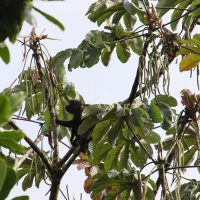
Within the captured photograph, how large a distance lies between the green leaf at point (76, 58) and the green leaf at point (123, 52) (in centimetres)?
85

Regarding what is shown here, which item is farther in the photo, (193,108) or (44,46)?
(44,46)

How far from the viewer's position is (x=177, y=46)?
2.59m

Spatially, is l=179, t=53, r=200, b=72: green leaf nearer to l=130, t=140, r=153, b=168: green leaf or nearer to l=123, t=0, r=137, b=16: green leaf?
l=123, t=0, r=137, b=16: green leaf

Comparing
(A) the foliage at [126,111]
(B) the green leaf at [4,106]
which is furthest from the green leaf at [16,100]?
(A) the foliage at [126,111]

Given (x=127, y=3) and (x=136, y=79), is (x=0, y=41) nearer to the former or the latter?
(x=136, y=79)

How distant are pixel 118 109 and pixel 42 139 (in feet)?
3.71

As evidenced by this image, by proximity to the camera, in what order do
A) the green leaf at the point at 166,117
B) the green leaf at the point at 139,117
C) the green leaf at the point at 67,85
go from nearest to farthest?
the green leaf at the point at 139,117 → the green leaf at the point at 166,117 → the green leaf at the point at 67,85

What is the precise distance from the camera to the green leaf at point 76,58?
2744 millimetres

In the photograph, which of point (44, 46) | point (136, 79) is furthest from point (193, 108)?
point (44, 46)

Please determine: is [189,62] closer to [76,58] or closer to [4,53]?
[76,58]

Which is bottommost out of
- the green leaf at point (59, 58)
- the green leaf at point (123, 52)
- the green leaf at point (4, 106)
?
the green leaf at point (4, 106)

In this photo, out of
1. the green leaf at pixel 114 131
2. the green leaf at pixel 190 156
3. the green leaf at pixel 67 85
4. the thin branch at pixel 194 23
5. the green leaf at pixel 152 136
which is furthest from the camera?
the green leaf at pixel 190 156

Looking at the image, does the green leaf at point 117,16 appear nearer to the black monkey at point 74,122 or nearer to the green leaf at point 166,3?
the green leaf at point 166,3

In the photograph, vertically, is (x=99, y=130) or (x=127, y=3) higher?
(x=127, y=3)
